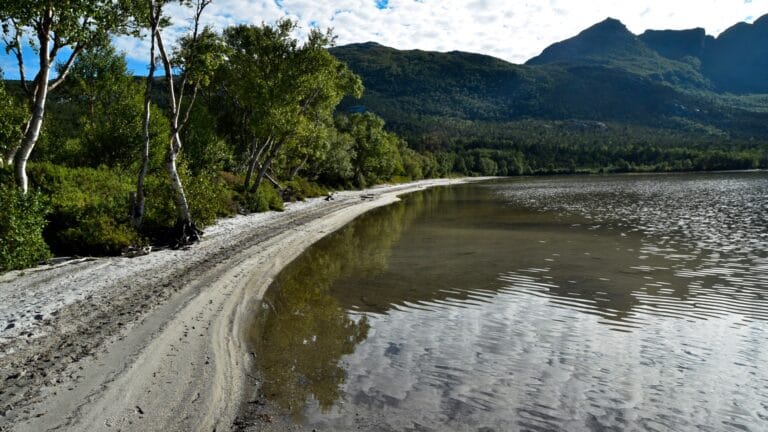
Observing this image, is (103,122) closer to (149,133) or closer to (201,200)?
(149,133)

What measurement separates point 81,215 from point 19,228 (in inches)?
177

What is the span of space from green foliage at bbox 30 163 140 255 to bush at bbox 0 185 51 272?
1.66 metres

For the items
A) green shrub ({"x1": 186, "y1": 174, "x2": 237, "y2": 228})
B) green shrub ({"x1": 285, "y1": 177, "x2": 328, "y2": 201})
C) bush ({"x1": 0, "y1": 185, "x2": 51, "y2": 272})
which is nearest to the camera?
bush ({"x1": 0, "y1": 185, "x2": 51, "y2": 272})

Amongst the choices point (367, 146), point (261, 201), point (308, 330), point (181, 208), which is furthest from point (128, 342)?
point (367, 146)

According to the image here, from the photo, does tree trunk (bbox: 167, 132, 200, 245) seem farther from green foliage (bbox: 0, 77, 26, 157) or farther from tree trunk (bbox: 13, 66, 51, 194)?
green foliage (bbox: 0, 77, 26, 157)

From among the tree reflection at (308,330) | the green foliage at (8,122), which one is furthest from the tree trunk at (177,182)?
the green foliage at (8,122)

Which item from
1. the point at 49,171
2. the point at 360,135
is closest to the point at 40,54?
the point at 49,171

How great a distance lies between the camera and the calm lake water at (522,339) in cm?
736

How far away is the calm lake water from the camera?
7.36 meters

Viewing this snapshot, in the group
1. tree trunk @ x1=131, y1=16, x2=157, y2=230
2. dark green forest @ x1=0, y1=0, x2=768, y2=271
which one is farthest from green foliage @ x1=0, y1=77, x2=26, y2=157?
tree trunk @ x1=131, y1=16, x2=157, y2=230

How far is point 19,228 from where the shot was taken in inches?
555

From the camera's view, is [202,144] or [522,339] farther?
[202,144]

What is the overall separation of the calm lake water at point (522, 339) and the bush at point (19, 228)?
→ 7.81 meters

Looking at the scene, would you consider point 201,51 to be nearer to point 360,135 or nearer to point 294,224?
point 294,224
